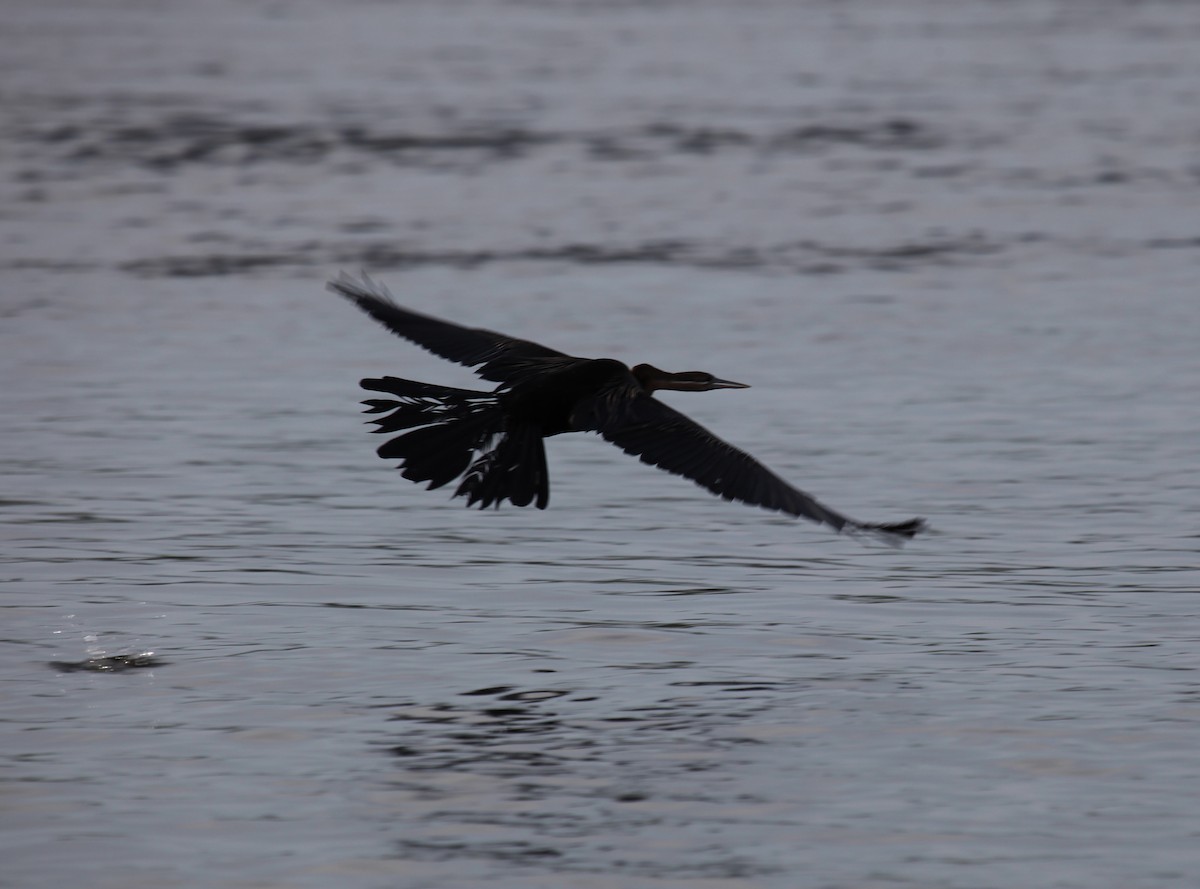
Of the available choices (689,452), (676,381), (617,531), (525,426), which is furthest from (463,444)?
(617,531)

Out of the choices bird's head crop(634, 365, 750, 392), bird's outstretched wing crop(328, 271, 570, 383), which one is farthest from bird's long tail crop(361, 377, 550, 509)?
bird's head crop(634, 365, 750, 392)

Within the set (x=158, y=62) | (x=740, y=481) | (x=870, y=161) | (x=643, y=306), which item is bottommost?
(x=740, y=481)

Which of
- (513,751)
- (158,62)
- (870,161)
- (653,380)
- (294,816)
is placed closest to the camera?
(294,816)

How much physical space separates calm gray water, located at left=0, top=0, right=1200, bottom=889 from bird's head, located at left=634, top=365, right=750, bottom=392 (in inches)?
28.8

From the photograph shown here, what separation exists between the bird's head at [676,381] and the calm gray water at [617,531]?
0.73 meters

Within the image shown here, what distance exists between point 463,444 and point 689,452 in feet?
3.16

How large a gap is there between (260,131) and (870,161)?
742 cm

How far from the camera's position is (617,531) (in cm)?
1047

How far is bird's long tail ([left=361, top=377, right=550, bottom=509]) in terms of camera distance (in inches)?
341

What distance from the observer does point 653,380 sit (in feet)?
32.4

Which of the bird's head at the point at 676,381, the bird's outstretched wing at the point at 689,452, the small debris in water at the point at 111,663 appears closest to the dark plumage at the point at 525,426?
the bird's outstretched wing at the point at 689,452

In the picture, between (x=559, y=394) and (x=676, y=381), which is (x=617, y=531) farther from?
(x=559, y=394)

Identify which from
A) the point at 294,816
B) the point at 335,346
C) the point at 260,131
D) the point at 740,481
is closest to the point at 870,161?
the point at 260,131

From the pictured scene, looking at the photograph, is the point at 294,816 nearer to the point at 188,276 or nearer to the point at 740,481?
the point at 740,481
